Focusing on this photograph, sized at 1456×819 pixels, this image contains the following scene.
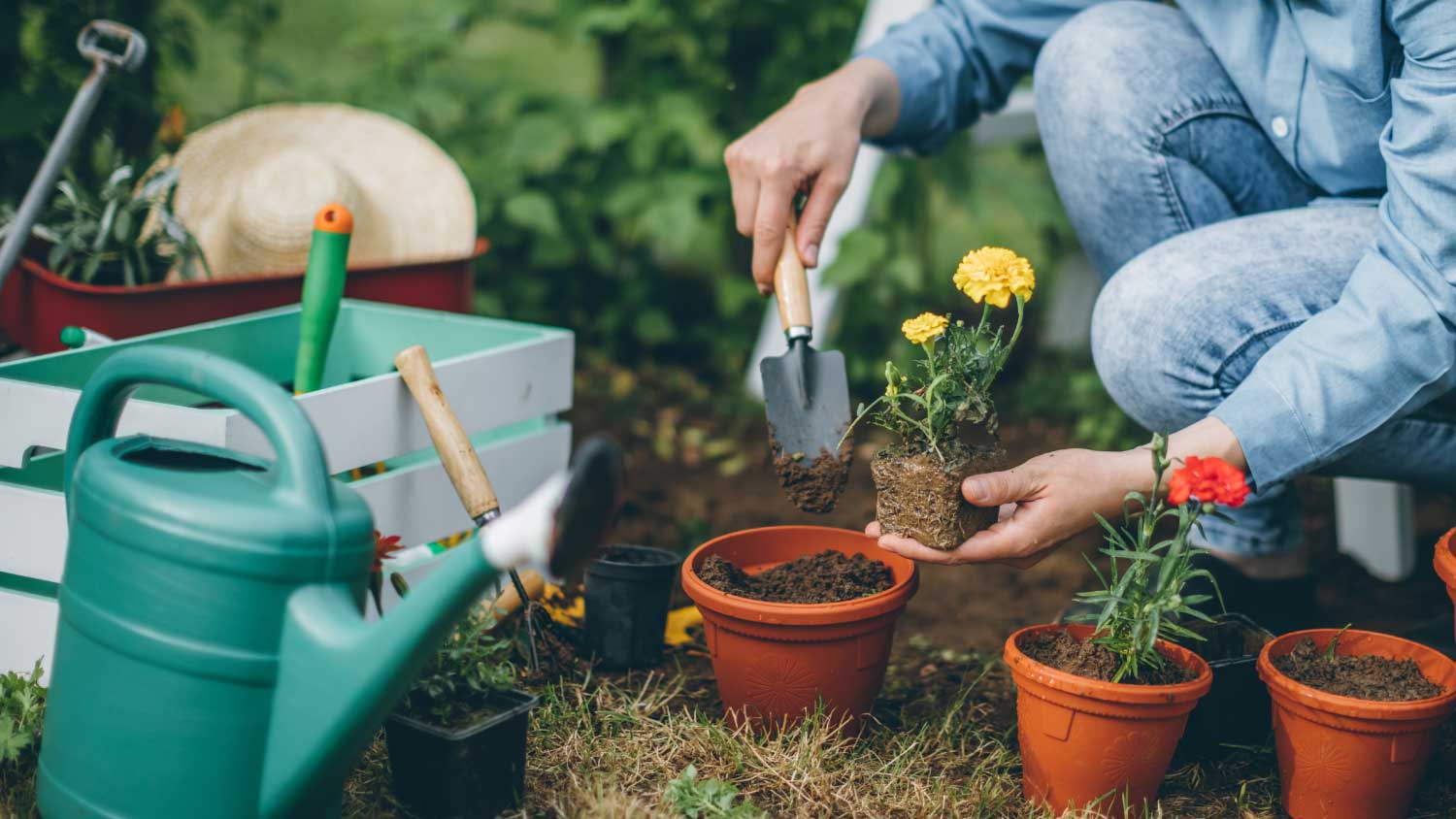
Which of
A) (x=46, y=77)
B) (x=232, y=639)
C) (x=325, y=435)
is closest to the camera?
(x=232, y=639)

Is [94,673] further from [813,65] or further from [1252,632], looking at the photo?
[813,65]

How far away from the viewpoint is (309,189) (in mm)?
2195

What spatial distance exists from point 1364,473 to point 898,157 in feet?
5.48

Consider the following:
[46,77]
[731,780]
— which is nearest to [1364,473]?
[731,780]

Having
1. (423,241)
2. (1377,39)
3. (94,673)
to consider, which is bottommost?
(94,673)

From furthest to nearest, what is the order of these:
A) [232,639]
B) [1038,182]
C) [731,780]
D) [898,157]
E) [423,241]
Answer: [1038,182] → [898,157] → [423,241] → [731,780] → [232,639]

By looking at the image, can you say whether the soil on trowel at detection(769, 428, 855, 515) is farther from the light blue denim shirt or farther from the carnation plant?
the light blue denim shirt

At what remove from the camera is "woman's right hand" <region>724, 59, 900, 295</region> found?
170cm

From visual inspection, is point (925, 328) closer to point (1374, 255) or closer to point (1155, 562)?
point (1155, 562)

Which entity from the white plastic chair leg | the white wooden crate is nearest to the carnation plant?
the white wooden crate

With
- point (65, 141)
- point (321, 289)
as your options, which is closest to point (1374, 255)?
point (321, 289)

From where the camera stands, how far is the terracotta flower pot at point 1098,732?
1346mm

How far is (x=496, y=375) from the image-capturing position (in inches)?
72.2

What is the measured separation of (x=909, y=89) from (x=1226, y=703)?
1.02 m
